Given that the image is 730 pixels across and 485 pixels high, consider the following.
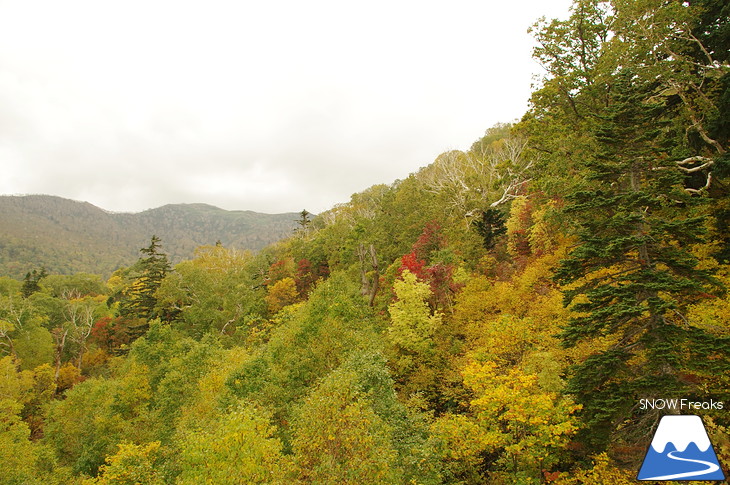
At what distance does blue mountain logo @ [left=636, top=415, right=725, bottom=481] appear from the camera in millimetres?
8680

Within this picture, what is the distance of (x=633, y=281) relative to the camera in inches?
448

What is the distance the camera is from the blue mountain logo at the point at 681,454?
342 inches

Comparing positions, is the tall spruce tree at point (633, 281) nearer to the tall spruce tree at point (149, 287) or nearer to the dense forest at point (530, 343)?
the dense forest at point (530, 343)

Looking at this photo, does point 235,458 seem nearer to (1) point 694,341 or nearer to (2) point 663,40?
(1) point 694,341

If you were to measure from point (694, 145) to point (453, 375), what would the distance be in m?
16.0

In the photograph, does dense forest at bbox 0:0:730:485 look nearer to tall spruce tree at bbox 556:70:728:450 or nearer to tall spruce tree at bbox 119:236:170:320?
tall spruce tree at bbox 556:70:728:450

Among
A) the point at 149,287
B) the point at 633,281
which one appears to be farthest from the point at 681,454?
the point at 149,287

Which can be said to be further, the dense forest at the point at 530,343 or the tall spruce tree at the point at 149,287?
the tall spruce tree at the point at 149,287

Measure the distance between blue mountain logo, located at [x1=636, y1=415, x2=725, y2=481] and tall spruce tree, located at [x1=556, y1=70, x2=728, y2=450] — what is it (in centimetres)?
103

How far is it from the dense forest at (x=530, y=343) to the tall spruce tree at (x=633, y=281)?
7cm

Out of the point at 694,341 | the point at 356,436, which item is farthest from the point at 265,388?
the point at 694,341

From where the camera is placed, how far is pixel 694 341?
1036 centimetres

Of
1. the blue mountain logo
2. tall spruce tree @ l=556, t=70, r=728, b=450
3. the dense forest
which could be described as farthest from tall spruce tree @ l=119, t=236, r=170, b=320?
the blue mountain logo

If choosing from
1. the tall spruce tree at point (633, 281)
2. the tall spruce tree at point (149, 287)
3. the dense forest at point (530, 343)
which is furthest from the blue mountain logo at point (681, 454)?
the tall spruce tree at point (149, 287)
